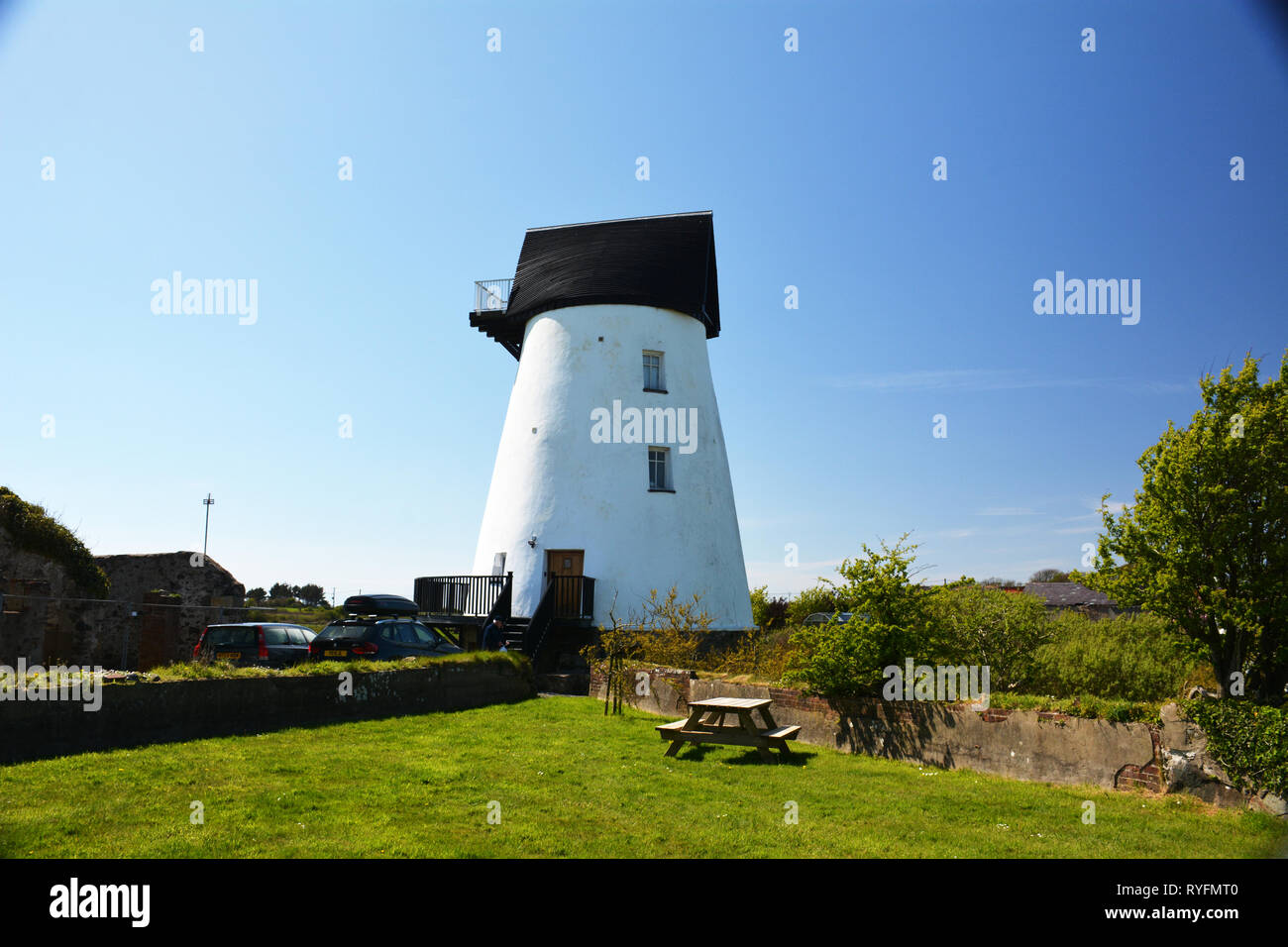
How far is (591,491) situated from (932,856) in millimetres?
18714

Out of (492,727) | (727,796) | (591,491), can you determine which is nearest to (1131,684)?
(727,796)

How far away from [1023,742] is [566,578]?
51.5ft

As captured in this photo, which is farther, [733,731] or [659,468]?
[659,468]

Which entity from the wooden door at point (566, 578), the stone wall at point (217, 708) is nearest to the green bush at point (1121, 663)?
the stone wall at point (217, 708)

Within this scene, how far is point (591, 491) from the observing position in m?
24.0

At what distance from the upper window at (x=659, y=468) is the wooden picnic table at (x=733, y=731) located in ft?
47.4

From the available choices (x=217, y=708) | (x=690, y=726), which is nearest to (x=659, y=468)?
(x=690, y=726)

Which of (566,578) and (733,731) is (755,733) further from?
(566,578)

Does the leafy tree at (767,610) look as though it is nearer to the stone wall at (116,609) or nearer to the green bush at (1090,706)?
the stone wall at (116,609)

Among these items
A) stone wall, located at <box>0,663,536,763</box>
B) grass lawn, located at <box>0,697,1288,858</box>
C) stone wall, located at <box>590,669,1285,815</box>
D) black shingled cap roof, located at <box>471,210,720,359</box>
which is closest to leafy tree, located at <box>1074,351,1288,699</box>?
stone wall, located at <box>590,669,1285,815</box>

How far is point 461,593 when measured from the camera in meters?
24.0

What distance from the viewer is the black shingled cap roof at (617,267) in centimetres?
2556

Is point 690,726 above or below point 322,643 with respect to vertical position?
below

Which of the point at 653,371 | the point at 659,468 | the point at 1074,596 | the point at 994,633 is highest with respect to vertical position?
the point at 653,371
